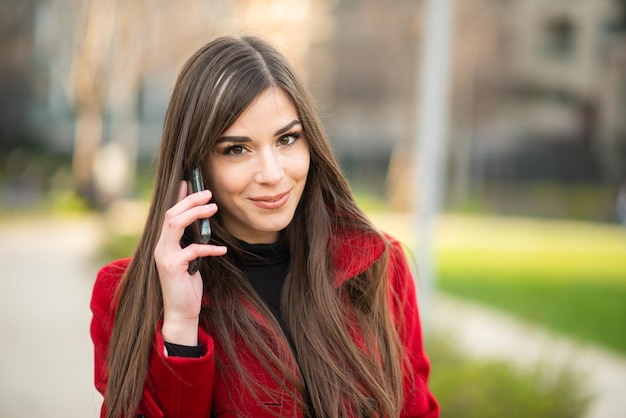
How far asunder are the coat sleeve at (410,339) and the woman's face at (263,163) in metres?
0.47

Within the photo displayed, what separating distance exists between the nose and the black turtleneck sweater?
1.09 ft

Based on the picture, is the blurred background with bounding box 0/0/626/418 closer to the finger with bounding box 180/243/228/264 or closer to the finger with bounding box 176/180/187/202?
the finger with bounding box 176/180/187/202

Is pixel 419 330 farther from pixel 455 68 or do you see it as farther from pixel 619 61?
pixel 619 61

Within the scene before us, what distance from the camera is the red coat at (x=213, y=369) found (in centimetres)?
218

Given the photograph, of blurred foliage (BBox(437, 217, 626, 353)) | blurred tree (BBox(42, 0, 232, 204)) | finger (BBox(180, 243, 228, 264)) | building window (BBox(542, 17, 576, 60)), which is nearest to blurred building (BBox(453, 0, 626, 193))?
building window (BBox(542, 17, 576, 60))

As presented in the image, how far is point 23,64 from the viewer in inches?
1219

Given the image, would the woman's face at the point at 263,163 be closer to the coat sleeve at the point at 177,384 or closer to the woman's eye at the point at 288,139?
the woman's eye at the point at 288,139

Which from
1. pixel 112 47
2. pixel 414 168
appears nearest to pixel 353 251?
pixel 414 168

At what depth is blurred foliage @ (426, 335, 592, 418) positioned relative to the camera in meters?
4.85

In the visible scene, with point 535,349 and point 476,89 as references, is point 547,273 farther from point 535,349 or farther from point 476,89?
point 476,89

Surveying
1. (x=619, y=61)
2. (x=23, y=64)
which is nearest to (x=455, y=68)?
(x=619, y=61)

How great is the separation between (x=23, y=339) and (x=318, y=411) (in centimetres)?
590

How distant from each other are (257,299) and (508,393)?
10.4ft

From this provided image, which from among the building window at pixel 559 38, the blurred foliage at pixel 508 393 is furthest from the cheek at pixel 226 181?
the building window at pixel 559 38
